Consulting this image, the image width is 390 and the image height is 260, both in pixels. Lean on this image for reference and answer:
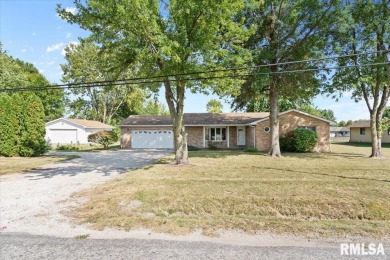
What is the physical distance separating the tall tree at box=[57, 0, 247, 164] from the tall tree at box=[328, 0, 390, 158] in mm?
7644

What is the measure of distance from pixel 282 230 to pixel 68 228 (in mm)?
4361

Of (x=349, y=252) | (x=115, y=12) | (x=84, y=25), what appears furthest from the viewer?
(x=84, y=25)

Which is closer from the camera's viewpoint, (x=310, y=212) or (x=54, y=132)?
(x=310, y=212)

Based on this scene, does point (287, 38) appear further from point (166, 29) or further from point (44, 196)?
point (44, 196)

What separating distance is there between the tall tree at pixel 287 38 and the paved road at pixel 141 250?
11.6 meters

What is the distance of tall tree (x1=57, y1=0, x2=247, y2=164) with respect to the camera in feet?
32.7

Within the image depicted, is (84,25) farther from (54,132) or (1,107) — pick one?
(54,132)

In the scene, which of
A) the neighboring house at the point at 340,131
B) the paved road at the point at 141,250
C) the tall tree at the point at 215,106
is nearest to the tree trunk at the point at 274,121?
the paved road at the point at 141,250

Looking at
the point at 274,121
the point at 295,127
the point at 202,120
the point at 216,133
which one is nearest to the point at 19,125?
the point at 202,120

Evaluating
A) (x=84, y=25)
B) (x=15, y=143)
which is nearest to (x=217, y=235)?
(x=84, y=25)

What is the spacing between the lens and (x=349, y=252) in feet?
13.9

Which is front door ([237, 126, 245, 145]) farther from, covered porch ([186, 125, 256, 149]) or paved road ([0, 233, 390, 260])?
paved road ([0, 233, 390, 260])

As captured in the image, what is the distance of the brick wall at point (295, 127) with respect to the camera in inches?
871

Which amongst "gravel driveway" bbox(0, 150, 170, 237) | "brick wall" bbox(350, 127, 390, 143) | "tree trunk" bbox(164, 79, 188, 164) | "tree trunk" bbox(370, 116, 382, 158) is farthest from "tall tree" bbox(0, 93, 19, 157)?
"brick wall" bbox(350, 127, 390, 143)
